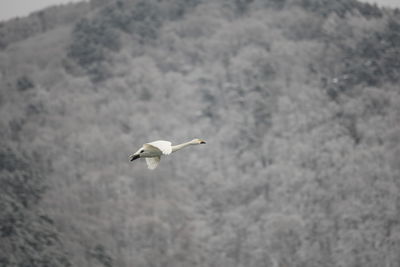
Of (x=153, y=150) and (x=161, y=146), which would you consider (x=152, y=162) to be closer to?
(x=153, y=150)

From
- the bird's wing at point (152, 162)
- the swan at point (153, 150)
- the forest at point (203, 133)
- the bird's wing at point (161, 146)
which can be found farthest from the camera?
the forest at point (203, 133)

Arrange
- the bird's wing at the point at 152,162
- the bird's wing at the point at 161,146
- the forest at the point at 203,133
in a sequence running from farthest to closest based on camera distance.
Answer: the forest at the point at 203,133 → the bird's wing at the point at 152,162 → the bird's wing at the point at 161,146

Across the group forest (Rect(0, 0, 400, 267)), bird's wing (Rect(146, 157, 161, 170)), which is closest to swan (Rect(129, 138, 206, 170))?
bird's wing (Rect(146, 157, 161, 170))

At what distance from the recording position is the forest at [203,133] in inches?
3477

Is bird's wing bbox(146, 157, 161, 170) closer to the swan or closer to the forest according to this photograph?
the swan

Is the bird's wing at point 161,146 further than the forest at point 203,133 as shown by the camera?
No

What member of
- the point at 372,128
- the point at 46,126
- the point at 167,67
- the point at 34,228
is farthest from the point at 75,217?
the point at 167,67

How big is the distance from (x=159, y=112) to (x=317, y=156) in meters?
35.4

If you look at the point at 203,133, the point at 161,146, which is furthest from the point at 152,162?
the point at 203,133

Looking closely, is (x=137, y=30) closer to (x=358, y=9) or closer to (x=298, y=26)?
(x=298, y=26)

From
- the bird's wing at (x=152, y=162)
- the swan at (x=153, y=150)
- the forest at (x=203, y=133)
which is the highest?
the swan at (x=153, y=150)

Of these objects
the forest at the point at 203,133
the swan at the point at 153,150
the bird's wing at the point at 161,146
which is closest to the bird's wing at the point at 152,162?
the swan at the point at 153,150

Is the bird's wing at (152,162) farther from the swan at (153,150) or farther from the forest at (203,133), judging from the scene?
the forest at (203,133)

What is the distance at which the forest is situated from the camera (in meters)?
88.3
